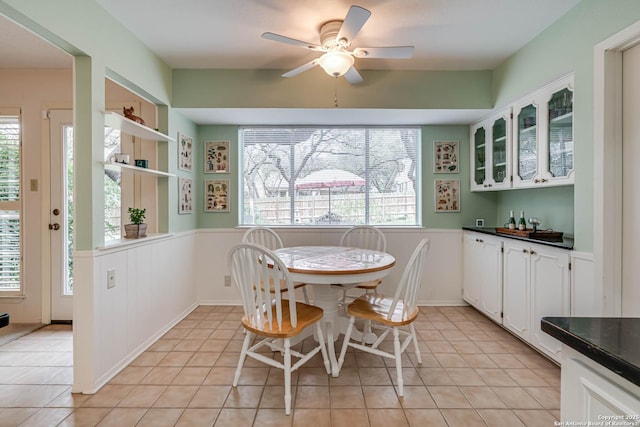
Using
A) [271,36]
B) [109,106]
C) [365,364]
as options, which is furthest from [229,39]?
[365,364]

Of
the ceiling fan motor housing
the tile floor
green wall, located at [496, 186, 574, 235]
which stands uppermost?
the ceiling fan motor housing

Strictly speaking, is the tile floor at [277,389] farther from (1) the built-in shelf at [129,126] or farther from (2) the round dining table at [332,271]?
(1) the built-in shelf at [129,126]

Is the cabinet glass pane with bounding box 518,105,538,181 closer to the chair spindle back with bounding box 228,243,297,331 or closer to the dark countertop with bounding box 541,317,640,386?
the dark countertop with bounding box 541,317,640,386

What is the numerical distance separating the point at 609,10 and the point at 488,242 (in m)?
1.90

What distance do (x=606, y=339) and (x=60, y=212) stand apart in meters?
3.96

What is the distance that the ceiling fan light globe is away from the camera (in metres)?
2.10

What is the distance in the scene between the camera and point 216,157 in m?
3.68

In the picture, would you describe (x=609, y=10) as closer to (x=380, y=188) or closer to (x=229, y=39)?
(x=380, y=188)

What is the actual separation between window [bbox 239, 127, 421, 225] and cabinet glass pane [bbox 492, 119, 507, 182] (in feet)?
2.77

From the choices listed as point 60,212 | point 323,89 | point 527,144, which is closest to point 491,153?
point 527,144

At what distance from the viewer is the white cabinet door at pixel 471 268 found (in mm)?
3199

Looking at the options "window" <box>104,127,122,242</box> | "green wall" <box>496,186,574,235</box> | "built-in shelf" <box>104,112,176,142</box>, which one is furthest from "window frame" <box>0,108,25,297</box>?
"green wall" <box>496,186,574,235</box>

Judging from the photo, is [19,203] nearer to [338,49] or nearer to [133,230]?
[133,230]

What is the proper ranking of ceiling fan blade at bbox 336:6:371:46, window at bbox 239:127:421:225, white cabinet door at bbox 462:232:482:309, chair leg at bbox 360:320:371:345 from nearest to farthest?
ceiling fan blade at bbox 336:6:371:46 → chair leg at bbox 360:320:371:345 → white cabinet door at bbox 462:232:482:309 → window at bbox 239:127:421:225
